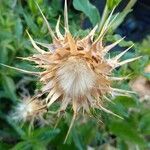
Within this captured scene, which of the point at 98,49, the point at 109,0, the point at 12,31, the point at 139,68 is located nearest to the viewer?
the point at 98,49

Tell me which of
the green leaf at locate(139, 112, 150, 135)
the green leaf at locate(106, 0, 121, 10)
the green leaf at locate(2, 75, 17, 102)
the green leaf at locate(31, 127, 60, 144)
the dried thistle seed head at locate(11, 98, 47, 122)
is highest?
the green leaf at locate(106, 0, 121, 10)

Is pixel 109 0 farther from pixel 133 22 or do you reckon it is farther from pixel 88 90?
pixel 133 22

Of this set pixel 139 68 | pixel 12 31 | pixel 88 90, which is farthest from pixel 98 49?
pixel 12 31

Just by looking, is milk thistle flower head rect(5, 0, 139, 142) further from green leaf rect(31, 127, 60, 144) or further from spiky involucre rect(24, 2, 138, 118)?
green leaf rect(31, 127, 60, 144)

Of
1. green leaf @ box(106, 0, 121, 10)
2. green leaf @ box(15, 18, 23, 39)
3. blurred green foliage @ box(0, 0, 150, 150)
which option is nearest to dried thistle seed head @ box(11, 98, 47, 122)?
blurred green foliage @ box(0, 0, 150, 150)

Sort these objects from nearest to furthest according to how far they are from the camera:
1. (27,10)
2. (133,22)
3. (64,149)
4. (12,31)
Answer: (64,149), (12,31), (27,10), (133,22)

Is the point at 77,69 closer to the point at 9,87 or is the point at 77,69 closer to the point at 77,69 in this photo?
the point at 77,69

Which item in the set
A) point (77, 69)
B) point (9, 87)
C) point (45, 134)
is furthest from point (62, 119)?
point (77, 69)

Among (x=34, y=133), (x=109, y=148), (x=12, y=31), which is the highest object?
(x=12, y=31)
